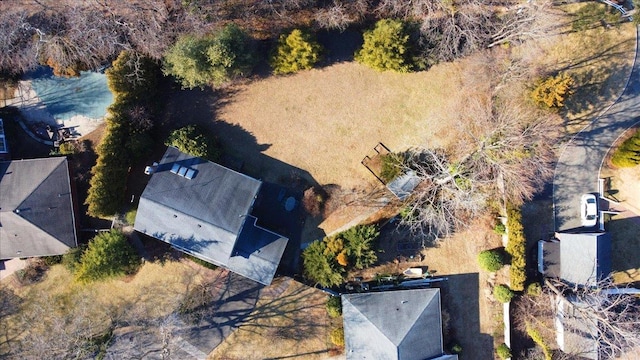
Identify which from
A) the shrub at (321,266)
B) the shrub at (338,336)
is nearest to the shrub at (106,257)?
the shrub at (321,266)

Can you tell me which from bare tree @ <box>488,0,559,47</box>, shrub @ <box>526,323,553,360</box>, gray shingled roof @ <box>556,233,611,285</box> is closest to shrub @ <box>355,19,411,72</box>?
bare tree @ <box>488,0,559,47</box>

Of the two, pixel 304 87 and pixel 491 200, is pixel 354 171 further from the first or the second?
pixel 491 200

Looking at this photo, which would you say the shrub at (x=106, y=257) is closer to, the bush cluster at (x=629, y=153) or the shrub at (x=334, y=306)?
the shrub at (x=334, y=306)

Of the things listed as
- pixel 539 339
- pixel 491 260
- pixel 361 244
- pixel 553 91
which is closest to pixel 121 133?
pixel 361 244

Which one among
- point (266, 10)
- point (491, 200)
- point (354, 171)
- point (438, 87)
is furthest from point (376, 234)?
point (266, 10)

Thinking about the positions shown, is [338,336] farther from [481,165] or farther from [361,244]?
[481,165]

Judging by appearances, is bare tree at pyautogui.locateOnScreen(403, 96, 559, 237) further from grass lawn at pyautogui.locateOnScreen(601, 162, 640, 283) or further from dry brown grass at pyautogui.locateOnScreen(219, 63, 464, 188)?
grass lawn at pyautogui.locateOnScreen(601, 162, 640, 283)
